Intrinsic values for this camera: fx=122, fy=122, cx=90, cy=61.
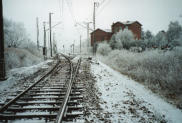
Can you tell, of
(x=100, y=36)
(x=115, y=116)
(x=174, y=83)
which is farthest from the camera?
(x=100, y=36)

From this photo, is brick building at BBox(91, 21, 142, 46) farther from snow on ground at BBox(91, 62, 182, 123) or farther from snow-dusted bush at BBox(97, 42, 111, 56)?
snow on ground at BBox(91, 62, 182, 123)

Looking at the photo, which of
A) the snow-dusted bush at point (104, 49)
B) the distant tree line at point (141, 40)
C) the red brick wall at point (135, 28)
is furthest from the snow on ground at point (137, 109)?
the red brick wall at point (135, 28)

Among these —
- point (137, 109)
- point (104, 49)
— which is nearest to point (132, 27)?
point (104, 49)

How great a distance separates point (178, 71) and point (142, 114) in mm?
5223

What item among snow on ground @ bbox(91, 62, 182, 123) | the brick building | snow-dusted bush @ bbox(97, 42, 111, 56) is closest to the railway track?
snow on ground @ bbox(91, 62, 182, 123)

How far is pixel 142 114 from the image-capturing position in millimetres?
4016

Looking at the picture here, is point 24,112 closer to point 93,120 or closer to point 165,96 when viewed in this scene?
point 93,120

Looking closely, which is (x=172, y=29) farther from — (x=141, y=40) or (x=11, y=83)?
(x=11, y=83)

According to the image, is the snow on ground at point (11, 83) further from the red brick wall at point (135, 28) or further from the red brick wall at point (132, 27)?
the red brick wall at point (135, 28)

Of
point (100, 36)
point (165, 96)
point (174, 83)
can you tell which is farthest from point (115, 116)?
point (100, 36)

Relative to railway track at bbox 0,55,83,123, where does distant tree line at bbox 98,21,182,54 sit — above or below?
above

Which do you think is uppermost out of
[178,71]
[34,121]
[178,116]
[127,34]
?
[127,34]

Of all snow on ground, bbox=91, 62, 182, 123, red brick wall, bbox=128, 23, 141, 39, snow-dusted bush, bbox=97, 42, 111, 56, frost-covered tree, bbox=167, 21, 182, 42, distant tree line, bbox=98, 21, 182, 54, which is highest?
red brick wall, bbox=128, 23, 141, 39

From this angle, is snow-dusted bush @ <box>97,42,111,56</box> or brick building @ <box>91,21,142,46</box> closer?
snow-dusted bush @ <box>97,42,111,56</box>
